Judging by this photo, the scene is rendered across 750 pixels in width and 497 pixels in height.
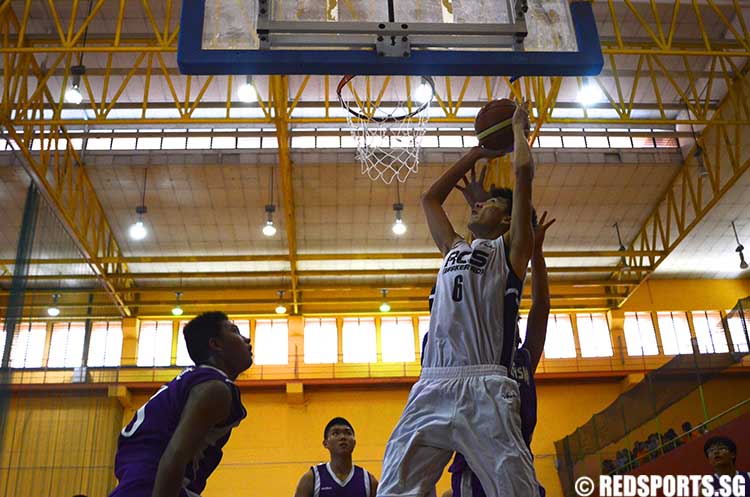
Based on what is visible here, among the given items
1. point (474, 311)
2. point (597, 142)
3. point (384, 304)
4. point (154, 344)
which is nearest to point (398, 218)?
point (384, 304)

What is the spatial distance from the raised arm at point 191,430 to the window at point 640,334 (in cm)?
2297

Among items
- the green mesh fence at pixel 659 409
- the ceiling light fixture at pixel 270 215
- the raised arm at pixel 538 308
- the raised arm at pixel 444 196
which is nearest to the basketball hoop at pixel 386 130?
the ceiling light fixture at pixel 270 215

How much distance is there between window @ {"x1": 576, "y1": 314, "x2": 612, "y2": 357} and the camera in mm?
24506

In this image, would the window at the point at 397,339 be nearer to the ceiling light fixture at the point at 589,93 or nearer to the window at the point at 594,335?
the window at the point at 594,335

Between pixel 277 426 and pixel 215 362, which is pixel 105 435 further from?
pixel 215 362

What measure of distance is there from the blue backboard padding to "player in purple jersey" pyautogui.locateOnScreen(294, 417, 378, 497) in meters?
3.36

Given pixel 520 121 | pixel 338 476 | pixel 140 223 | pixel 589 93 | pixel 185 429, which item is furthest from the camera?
pixel 140 223

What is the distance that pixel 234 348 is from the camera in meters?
3.60

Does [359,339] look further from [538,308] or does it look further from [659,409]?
[538,308]

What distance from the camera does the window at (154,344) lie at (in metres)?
23.8

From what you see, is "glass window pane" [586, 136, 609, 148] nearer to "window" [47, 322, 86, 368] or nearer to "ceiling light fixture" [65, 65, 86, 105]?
"ceiling light fixture" [65, 65, 86, 105]

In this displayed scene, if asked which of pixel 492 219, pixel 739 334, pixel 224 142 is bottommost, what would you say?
pixel 492 219

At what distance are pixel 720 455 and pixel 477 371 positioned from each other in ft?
16.2

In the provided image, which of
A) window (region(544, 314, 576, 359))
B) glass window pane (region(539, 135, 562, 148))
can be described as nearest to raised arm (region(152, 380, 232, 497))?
glass window pane (region(539, 135, 562, 148))
